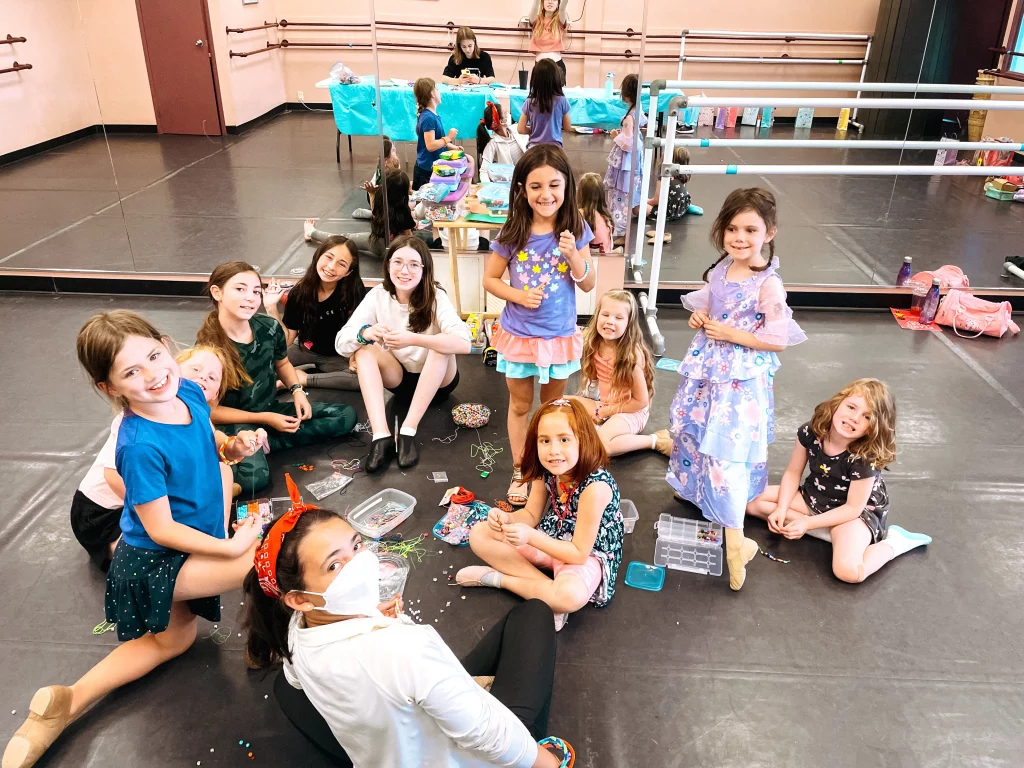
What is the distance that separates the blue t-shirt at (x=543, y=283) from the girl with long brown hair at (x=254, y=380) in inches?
37.1

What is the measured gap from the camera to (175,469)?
5.72 feet

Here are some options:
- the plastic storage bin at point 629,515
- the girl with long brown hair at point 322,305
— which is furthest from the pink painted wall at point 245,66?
the plastic storage bin at point 629,515

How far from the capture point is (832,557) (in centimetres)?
239

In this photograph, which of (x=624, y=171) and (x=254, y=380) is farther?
(x=624, y=171)

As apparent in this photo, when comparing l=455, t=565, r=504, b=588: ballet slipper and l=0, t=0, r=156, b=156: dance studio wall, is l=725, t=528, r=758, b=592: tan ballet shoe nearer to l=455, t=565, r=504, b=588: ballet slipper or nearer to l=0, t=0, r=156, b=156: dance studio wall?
l=455, t=565, r=504, b=588: ballet slipper

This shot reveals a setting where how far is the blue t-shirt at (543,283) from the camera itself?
252 centimetres

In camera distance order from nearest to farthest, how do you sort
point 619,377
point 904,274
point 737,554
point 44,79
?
point 737,554 → point 619,377 → point 904,274 → point 44,79

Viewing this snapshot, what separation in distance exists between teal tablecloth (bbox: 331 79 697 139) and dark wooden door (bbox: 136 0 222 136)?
0.96 meters

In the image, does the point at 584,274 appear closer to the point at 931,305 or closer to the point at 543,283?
the point at 543,283

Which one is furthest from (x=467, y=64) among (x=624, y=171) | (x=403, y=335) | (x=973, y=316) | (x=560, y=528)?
(x=973, y=316)

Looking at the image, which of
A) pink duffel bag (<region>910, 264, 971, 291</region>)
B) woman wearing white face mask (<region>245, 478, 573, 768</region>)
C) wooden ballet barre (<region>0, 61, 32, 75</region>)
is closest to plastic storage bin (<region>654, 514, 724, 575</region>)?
woman wearing white face mask (<region>245, 478, 573, 768</region>)

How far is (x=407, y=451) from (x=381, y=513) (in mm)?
364

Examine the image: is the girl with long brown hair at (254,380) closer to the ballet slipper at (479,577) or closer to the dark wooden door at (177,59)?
the ballet slipper at (479,577)

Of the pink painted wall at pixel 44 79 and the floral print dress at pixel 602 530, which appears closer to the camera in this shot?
the floral print dress at pixel 602 530
